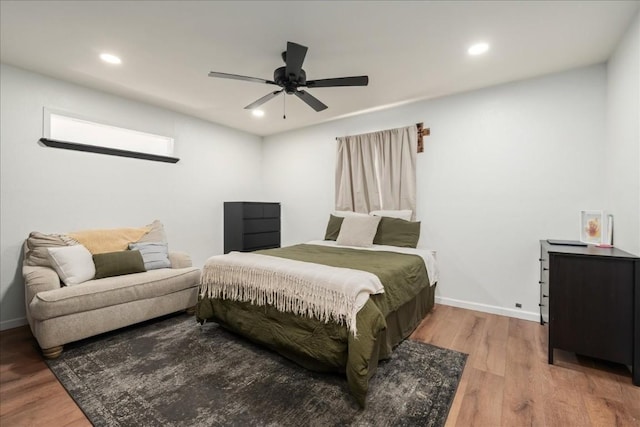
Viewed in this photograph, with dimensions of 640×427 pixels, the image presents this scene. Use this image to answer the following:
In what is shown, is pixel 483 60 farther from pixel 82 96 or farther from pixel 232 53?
pixel 82 96

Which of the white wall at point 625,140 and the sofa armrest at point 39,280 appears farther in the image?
the sofa armrest at point 39,280

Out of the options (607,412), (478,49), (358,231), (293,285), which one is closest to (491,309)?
(607,412)

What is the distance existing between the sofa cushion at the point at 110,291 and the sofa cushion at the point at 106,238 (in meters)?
0.47

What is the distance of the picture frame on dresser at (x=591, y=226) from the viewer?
2.52m

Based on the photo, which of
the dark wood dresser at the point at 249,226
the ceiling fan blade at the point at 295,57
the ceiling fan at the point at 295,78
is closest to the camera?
the ceiling fan blade at the point at 295,57

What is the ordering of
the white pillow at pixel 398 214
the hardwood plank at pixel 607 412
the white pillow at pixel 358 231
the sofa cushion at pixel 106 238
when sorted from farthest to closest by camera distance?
the white pillow at pixel 398 214 → the white pillow at pixel 358 231 → the sofa cushion at pixel 106 238 → the hardwood plank at pixel 607 412

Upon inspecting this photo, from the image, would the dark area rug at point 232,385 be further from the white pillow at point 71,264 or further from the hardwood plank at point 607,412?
the hardwood plank at point 607,412

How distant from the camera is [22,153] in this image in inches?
111

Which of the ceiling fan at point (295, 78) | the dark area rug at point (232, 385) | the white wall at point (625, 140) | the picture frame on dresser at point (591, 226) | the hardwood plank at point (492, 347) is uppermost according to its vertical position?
the ceiling fan at point (295, 78)

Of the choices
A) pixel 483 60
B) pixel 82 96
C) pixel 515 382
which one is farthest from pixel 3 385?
pixel 483 60

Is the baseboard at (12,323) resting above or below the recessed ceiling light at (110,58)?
below

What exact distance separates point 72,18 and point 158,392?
2667mm

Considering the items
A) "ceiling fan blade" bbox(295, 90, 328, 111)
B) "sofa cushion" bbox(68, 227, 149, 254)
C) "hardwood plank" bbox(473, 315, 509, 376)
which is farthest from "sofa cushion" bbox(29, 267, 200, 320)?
"hardwood plank" bbox(473, 315, 509, 376)

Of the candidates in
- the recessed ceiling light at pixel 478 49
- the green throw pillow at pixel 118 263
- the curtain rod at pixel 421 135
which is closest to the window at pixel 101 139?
the green throw pillow at pixel 118 263
